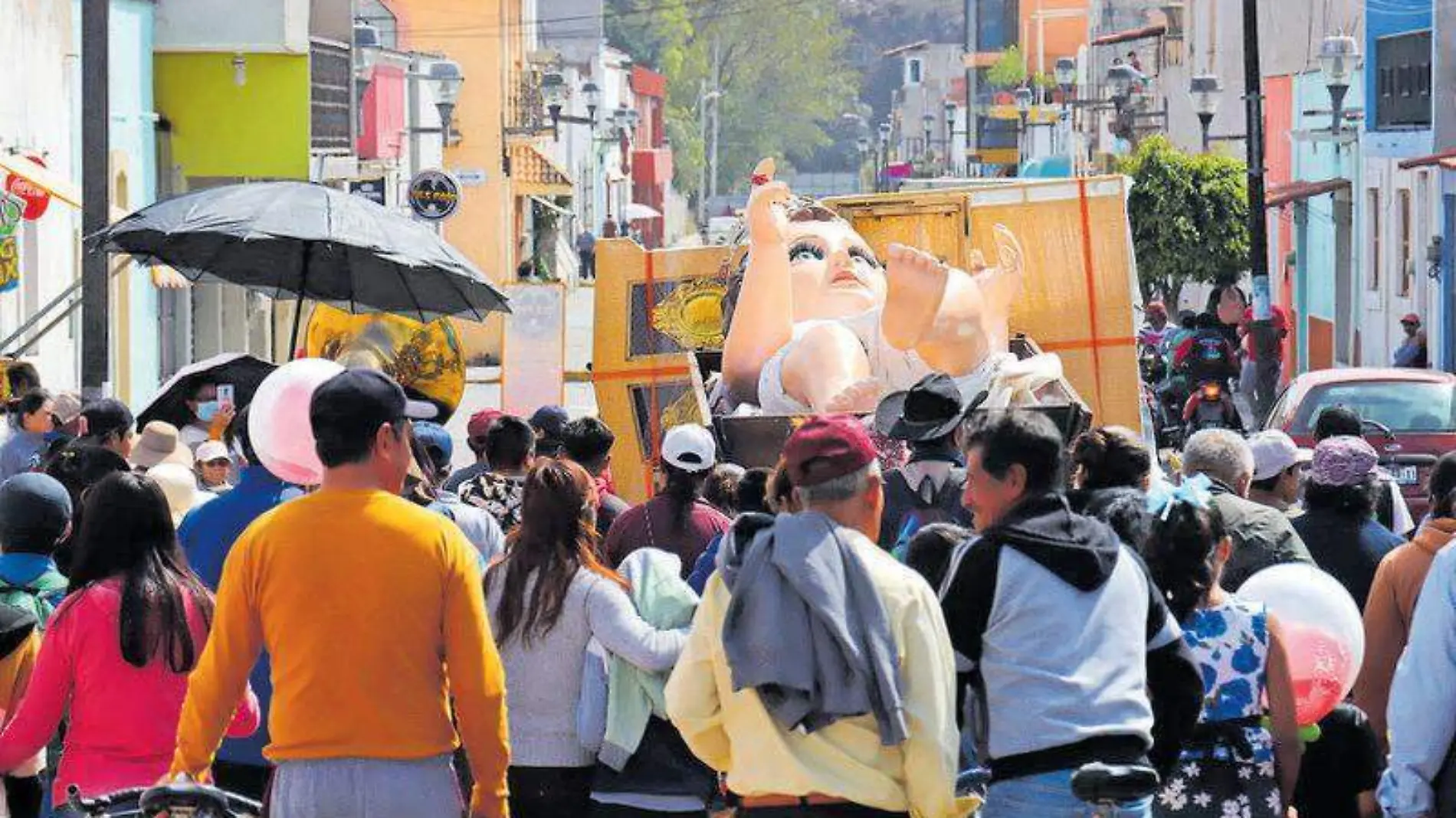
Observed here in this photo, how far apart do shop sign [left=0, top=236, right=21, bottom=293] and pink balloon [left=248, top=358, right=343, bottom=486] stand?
12869 mm

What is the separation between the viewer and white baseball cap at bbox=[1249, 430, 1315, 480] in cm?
1030

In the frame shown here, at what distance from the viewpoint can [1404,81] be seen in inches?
1441

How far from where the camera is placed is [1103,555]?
6.66 meters

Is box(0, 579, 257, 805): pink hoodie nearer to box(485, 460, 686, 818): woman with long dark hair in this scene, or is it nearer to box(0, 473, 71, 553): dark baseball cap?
box(485, 460, 686, 818): woman with long dark hair

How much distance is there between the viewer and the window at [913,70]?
14588 cm

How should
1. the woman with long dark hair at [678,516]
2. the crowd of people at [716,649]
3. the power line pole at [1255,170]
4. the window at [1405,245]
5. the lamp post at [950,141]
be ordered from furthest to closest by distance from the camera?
1. the lamp post at [950,141]
2. the window at [1405,245]
3. the power line pole at [1255,170]
4. the woman with long dark hair at [678,516]
5. the crowd of people at [716,649]

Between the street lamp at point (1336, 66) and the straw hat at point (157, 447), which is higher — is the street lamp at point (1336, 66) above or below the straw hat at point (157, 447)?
above

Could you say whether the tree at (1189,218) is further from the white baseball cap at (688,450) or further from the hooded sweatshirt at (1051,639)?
the hooded sweatshirt at (1051,639)

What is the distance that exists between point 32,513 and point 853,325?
8.21 m

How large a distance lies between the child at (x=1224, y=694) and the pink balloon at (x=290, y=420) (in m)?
2.22

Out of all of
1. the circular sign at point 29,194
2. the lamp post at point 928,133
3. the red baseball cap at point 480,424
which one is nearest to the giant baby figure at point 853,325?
the red baseball cap at point 480,424

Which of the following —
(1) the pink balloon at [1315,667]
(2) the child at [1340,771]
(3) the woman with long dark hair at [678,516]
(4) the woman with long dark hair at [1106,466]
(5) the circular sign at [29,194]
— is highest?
(5) the circular sign at [29,194]

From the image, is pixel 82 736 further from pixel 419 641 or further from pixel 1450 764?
pixel 1450 764

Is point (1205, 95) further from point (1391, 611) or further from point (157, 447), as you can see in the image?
point (1391, 611)
